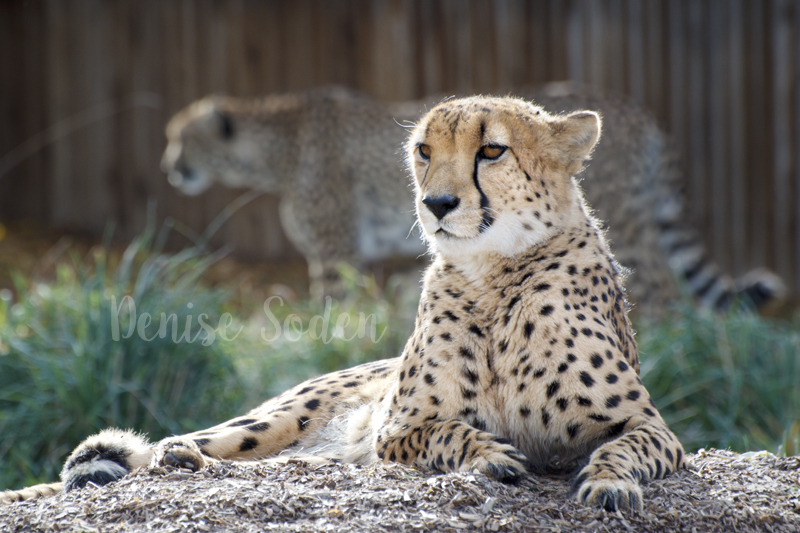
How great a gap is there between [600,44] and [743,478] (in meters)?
5.78

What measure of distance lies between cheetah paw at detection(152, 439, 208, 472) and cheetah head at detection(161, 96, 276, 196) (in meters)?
5.16

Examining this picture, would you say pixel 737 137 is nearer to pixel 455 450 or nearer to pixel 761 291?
pixel 761 291

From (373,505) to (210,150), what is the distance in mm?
5780

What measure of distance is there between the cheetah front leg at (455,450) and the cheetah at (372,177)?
389cm

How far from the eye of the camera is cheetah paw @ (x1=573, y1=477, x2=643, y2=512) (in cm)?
203

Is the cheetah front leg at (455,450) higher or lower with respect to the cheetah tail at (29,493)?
higher

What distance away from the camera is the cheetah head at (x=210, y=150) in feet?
24.3

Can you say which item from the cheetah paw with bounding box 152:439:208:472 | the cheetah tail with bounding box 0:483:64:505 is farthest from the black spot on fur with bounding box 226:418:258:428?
the cheetah tail with bounding box 0:483:64:505

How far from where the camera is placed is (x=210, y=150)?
24.5 feet

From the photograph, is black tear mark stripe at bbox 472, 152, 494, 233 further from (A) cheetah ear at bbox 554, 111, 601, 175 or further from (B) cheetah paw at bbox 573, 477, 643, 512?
(B) cheetah paw at bbox 573, 477, 643, 512

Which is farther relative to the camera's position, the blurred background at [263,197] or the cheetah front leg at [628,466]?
the blurred background at [263,197]

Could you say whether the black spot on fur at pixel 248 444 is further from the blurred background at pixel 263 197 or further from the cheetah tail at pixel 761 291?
the cheetah tail at pixel 761 291

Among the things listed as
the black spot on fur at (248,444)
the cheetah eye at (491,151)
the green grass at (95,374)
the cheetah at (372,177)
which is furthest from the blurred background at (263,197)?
the cheetah eye at (491,151)

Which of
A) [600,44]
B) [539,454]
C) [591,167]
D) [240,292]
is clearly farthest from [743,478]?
[600,44]
